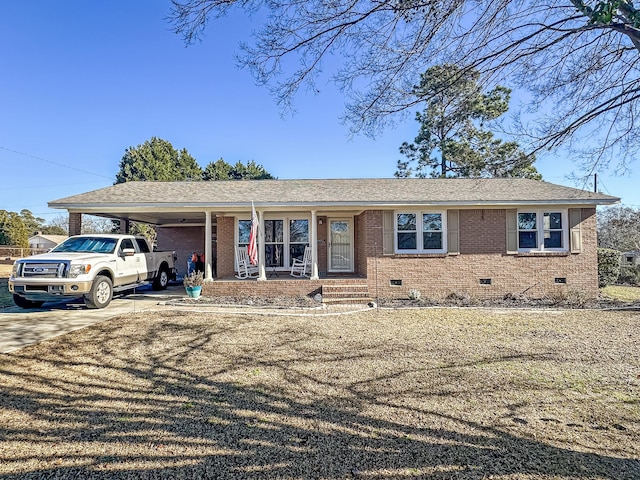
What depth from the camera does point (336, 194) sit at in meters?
11.9

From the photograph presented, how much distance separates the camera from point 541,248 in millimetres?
11453

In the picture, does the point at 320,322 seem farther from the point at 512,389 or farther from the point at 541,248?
the point at 541,248

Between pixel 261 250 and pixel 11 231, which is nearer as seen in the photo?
pixel 261 250

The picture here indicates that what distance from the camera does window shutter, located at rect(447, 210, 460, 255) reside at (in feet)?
37.4

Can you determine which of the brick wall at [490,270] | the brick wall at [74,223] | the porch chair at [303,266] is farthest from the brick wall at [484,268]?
the brick wall at [74,223]

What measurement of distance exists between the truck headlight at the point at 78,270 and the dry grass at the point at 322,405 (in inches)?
95.5

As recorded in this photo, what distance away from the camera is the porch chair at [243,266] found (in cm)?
1209

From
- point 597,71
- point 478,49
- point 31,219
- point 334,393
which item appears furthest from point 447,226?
point 31,219

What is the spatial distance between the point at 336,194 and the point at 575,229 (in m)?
7.94

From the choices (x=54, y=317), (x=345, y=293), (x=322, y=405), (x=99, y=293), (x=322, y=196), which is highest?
(x=322, y=196)

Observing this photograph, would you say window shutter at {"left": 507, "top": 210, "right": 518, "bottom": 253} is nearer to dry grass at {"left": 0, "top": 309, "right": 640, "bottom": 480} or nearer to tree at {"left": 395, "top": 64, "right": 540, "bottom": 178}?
dry grass at {"left": 0, "top": 309, "right": 640, "bottom": 480}

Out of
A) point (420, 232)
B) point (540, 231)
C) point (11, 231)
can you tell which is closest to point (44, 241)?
point (11, 231)

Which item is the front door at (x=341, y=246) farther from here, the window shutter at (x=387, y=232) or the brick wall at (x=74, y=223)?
the brick wall at (x=74, y=223)

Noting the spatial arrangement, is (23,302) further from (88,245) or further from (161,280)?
(161,280)
